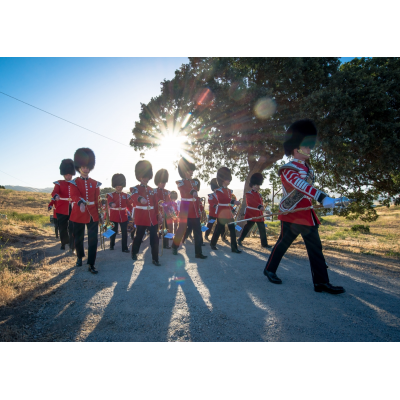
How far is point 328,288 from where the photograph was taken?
3221 mm

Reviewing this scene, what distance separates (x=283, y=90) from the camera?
8.81 metres

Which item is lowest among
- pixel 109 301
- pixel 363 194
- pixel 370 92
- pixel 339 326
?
pixel 109 301

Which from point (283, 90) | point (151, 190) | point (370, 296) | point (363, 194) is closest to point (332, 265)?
point (370, 296)

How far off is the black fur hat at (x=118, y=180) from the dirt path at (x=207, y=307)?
3.59 metres

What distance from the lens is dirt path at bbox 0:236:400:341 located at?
7.31 feet

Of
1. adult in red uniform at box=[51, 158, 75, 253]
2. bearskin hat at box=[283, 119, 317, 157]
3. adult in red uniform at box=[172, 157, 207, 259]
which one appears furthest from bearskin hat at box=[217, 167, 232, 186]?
adult in red uniform at box=[51, 158, 75, 253]

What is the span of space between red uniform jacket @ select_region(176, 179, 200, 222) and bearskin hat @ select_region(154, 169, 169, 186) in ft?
1.72

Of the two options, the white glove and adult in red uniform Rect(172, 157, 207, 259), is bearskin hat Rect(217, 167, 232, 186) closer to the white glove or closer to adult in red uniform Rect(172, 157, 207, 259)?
adult in red uniform Rect(172, 157, 207, 259)

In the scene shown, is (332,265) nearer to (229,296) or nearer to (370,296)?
(370,296)

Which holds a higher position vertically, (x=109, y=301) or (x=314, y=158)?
(x=314, y=158)

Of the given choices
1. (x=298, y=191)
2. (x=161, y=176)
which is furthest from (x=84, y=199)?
(x=298, y=191)

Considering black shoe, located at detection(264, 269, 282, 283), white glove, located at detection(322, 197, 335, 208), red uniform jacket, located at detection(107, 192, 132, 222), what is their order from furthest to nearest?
red uniform jacket, located at detection(107, 192, 132, 222) → black shoe, located at detection(264, 269, 282, 283) → white glove, located at detection(322, 197, 335, 208)

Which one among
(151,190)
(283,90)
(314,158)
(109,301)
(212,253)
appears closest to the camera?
(109,301)

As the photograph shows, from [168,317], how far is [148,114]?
10.9 m
